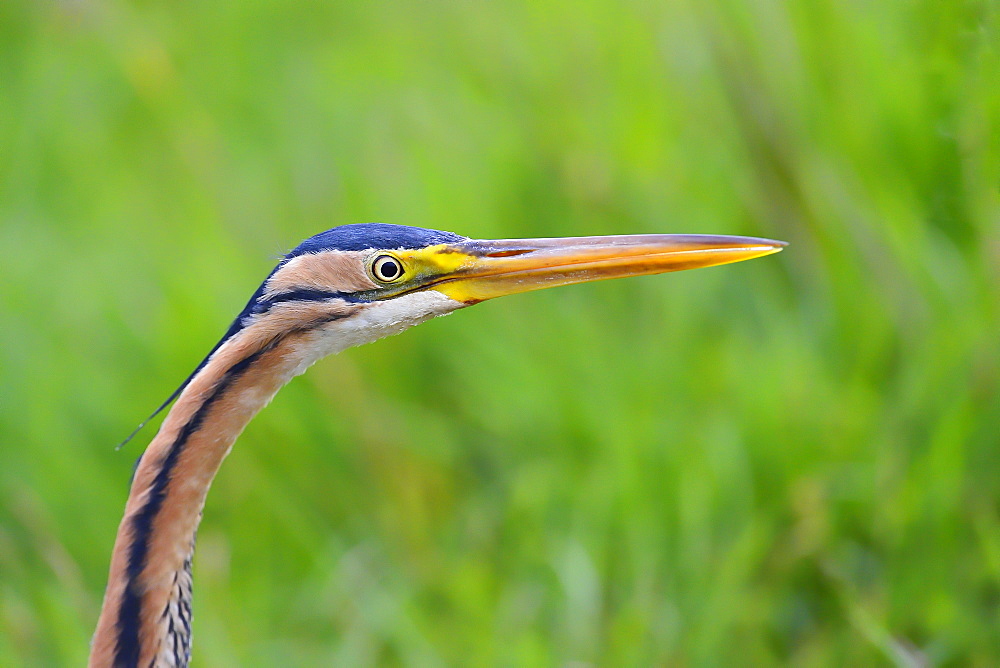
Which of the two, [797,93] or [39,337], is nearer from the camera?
[797,93]

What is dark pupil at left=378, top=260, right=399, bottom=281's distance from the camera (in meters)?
1.62

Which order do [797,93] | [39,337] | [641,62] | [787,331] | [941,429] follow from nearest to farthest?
[941,429] < [787,331] < [797,93] < [39,337] < [641,62]

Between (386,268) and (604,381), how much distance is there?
1.09 metres

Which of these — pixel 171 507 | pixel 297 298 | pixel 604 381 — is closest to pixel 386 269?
pixel 297 298

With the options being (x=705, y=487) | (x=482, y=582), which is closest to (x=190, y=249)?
(x=482, y=582)

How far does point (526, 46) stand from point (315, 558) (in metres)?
1.82

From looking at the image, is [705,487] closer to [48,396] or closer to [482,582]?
[482,582]

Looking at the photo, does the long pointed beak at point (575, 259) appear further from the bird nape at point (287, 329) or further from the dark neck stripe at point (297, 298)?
the dark neck stripe at point (297, 298)

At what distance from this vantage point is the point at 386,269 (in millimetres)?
1631

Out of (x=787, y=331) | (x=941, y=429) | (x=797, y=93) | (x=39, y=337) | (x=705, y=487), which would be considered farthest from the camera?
(x=39, y=337)

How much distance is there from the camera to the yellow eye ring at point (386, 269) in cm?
162

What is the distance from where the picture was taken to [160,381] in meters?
2.77

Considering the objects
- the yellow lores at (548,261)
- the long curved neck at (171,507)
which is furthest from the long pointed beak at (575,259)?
the long curved neck at (171,507)

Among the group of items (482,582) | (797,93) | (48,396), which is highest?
(797,93)
